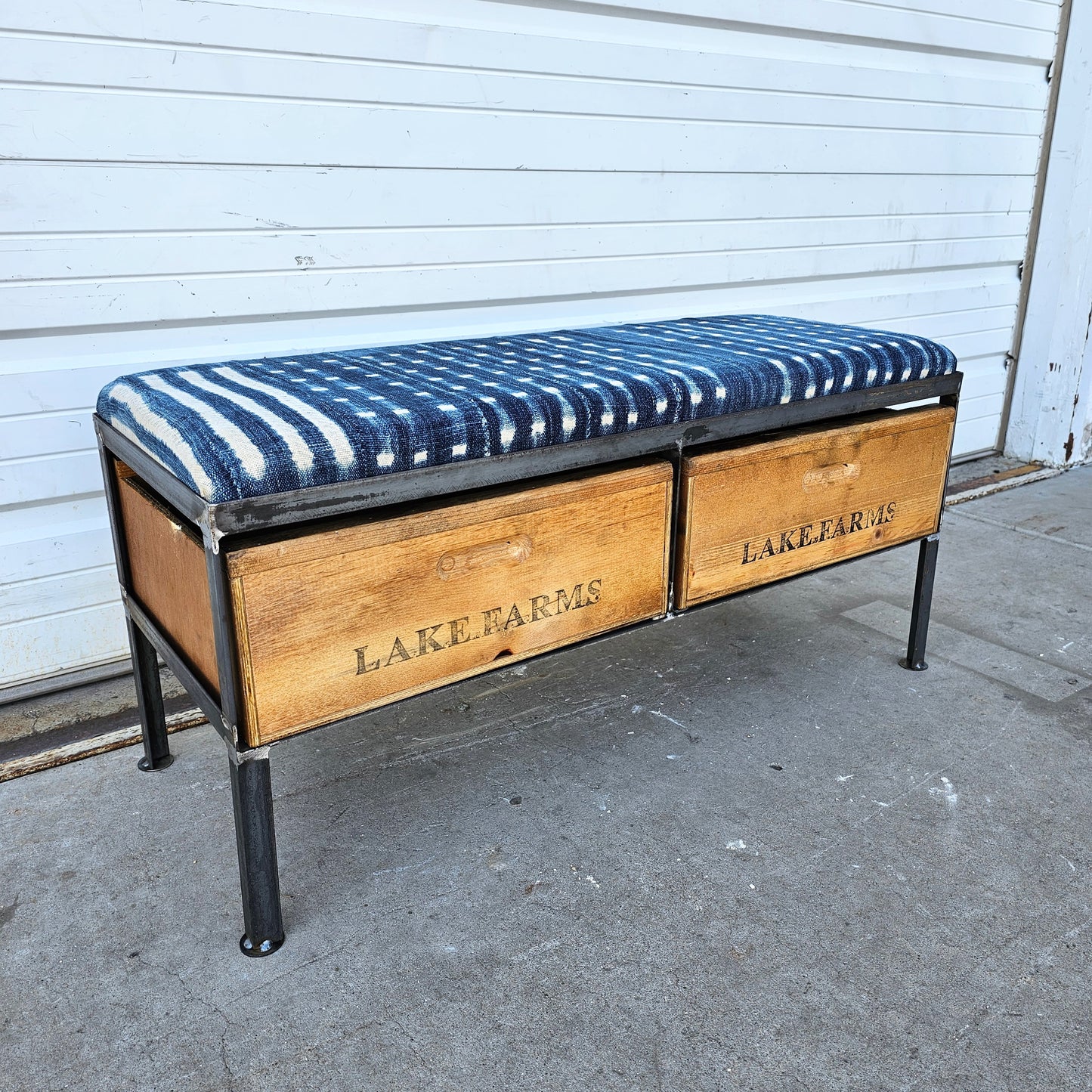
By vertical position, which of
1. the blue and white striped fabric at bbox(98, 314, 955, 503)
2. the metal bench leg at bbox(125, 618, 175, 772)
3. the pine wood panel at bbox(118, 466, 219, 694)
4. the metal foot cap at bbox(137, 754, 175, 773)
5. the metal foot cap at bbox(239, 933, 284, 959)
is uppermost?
the blue and white striped fabric at bbox(98, 314, 955, 503)

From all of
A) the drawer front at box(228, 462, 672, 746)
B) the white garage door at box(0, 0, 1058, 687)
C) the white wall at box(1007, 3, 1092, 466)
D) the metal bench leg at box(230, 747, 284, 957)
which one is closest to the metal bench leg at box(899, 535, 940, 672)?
the drawer front at box(228, 462, 672, 746)

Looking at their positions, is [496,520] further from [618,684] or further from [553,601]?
[618,684]

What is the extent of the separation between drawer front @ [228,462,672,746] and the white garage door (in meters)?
0.84

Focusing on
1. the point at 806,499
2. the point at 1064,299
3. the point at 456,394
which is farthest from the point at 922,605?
the point at 1064,299

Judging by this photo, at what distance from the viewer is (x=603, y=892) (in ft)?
4.21

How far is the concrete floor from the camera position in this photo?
105cm

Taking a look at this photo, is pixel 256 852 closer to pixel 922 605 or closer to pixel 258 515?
pixel 258 515

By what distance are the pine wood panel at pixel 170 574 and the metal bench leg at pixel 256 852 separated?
99 millimetres

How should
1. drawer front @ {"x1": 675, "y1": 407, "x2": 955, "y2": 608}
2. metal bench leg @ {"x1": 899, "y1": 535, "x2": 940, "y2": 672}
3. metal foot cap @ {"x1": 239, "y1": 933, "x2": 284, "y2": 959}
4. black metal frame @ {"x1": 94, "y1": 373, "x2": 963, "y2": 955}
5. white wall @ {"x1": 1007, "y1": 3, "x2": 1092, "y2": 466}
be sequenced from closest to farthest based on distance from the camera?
black metal frame @ {"x1": 94, "y1": 373, "x2": 963, "y2": 955}
metal foot cap @ {"x1": 239, "y1": 933, "x2": 284, "y2": 959}
drawer front @ {"x1": 675, "y1": 407, "x2": 955, "y2": 608}
metal bench leg @ {"x1": 899, "y1": 535, "x2": 940, "y2": 672}
white wall @ {"x1": 1007, "y1": 3, "x2": 1092, "y2": 466}

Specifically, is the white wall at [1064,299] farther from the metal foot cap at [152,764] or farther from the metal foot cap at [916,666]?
the metal foot cap at [152,764]

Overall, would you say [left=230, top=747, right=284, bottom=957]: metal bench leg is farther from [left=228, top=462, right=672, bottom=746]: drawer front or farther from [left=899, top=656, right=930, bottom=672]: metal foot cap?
[left=899, top=656, right=930, bottom=672]: metal foot cap

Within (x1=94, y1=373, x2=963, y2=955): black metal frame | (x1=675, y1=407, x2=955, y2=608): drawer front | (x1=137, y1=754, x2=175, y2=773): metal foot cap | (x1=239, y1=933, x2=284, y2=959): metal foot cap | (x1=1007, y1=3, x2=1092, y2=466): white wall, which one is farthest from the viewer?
(x1=1007, y1=3, x2=1092, y2=466): white wall

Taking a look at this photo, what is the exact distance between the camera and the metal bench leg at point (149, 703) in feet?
4.90

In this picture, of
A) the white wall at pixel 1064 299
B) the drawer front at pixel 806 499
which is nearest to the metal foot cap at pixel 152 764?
the drawer front at pixel 806 499
